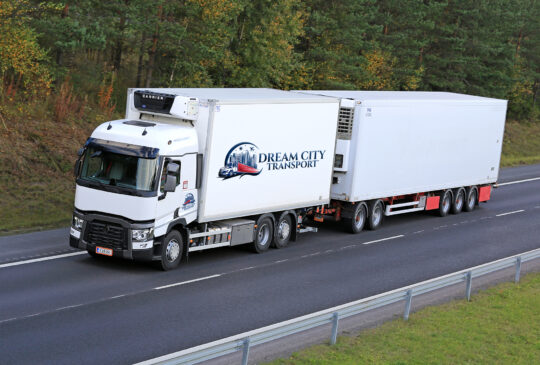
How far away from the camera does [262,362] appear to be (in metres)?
12.1

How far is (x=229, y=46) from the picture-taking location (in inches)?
1357

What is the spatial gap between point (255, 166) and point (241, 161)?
0.64m

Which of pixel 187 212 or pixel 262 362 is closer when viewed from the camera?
pixel 262 362

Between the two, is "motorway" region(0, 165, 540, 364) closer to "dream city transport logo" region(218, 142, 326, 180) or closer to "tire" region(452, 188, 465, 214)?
"dream city transport logo" region(218, 142, 326, 180)

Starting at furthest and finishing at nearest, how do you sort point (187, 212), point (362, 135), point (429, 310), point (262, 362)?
point (362, 135) → point (187, 212) → point (429, 310) → point (262, 362)

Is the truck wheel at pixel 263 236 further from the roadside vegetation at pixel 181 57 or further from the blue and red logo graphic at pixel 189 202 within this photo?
the roadside vegetation at pixel 181 57

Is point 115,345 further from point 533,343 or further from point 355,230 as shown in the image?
point 355,230

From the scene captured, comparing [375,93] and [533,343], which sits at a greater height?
[375,93]

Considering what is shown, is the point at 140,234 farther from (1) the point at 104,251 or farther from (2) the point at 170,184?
(2) the point at 170,184

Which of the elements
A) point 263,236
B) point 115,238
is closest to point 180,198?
point 115,238

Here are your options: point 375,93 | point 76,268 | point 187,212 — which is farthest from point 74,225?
point 375,93

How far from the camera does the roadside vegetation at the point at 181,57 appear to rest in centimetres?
2494

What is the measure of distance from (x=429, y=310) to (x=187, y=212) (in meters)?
5.82

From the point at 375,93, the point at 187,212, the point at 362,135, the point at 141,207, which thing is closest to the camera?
the point at 141,207
